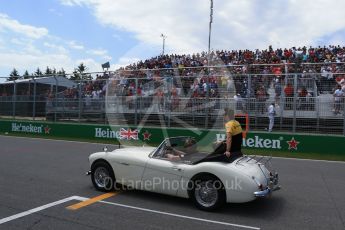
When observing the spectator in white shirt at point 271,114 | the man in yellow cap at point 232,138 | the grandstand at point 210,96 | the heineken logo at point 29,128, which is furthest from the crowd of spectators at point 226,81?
the man in yellow cap at point 232,138

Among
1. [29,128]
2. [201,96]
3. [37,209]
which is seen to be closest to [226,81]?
[201,96]

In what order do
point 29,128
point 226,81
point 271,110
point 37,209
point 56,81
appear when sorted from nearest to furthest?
point 37,209, point 271,110, point 226,81, point 56,81, point 29,128

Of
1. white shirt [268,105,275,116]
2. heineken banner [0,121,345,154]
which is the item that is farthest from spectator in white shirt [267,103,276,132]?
heineken banner [0,121,345,154]

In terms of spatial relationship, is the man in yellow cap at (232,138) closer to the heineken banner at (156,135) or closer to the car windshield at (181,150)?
the car windshield at (181,150)

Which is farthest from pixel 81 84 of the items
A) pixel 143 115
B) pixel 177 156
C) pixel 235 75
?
pixel 177 156

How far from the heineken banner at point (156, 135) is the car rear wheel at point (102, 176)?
3740 millimetres

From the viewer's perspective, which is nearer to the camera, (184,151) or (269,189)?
(269,189)

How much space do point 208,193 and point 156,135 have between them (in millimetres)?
11289

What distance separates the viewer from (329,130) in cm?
1507

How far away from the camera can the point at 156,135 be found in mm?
17766

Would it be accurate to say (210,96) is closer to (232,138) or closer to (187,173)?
(232,138)

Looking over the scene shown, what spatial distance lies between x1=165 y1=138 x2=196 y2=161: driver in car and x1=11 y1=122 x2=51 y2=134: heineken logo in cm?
1554

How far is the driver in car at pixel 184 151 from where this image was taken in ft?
23.2

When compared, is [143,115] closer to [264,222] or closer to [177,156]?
[177,156]
